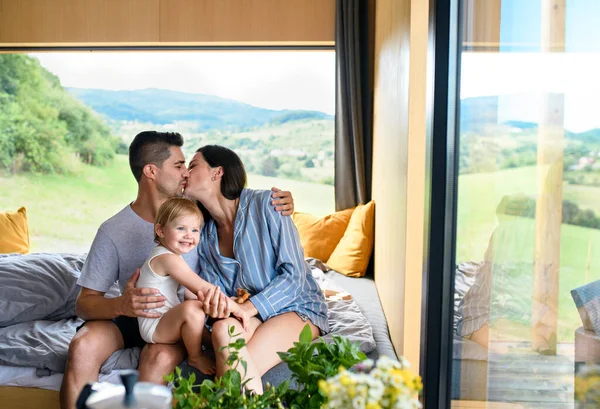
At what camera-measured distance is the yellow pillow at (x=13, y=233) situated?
14.1 ft

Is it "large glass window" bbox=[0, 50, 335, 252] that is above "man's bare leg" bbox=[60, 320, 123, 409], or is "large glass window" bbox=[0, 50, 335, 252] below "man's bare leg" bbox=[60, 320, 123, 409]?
above

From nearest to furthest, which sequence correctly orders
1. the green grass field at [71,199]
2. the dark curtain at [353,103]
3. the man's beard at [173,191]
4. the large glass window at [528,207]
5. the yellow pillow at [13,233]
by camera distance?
the large glass window at [528,207] → the man's beard at [173,191] → the yellow pillow at [13,233] → the dark curtain at [353,103] → the green grass field at [71,199]

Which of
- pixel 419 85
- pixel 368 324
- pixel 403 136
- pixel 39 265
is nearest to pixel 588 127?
pixel 419 85

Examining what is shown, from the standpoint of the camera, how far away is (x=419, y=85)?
88.6 inches

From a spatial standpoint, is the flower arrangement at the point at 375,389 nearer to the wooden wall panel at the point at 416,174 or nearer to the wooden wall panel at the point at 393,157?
the wooden wall panel at the point at 416,174

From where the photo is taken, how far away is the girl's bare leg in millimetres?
2166

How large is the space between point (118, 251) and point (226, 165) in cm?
50

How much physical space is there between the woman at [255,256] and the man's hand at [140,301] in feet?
0.96

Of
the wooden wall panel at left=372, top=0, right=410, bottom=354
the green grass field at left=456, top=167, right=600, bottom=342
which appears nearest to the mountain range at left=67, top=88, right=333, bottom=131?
the wooden wall panel at left=372, top=0, right=410, bottom=354

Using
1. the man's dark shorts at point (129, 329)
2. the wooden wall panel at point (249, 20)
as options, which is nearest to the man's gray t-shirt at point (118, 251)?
the man's dark shorts at point (129, 329)

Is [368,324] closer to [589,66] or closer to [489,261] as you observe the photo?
[489,261]

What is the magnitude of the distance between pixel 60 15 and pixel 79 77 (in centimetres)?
75

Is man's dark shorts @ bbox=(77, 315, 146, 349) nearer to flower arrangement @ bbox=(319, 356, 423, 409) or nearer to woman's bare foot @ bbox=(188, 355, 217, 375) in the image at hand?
woman's bare foot @ bbox=(188, 355, 217, 375)

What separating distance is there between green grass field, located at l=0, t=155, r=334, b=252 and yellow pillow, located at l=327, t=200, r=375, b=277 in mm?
2209
